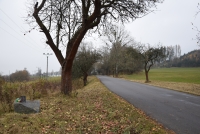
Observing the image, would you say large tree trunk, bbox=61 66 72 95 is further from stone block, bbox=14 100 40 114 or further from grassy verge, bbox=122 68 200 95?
grassy verge, bbox=122 68 200 95

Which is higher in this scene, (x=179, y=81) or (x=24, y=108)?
(x=24, y=108)

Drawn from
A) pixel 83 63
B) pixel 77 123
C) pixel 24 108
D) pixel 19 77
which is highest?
pixel 83 63

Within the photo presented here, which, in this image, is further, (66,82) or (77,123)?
(66,82)

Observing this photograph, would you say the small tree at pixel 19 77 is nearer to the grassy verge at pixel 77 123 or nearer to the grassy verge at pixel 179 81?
the grassy verge at pixel 77 123

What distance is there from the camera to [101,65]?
3278 inches

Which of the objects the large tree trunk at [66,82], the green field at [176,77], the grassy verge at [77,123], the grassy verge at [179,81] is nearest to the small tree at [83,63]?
the grassy verge at [179,81]

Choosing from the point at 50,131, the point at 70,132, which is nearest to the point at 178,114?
the point at 70,132

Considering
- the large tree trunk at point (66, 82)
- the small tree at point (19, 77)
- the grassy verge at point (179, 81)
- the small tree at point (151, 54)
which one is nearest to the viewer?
the large tree trunk at point (66, 82)

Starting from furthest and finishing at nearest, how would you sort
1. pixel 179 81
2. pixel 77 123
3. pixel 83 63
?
1. pixel 83 63
2. pixel 179 81
3. pixel 77 123

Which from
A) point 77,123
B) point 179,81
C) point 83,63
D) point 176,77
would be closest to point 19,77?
point 77,123

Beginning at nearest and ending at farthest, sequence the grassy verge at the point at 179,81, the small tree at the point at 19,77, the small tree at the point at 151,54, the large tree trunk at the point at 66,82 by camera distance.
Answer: the large tree trunk at the point at 66,82 → the small tree at the point at 19,77 → the grassy verge at the point at 179,81 → the small tree at the point at 151,54

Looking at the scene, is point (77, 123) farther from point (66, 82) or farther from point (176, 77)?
point (176, 77)

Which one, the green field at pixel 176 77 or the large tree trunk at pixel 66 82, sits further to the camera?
the green field at pixel 176 77

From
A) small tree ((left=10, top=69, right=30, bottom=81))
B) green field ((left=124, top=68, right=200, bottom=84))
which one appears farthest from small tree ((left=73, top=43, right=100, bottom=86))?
green field ((left=124, top=68, right=200, bottom=84))
